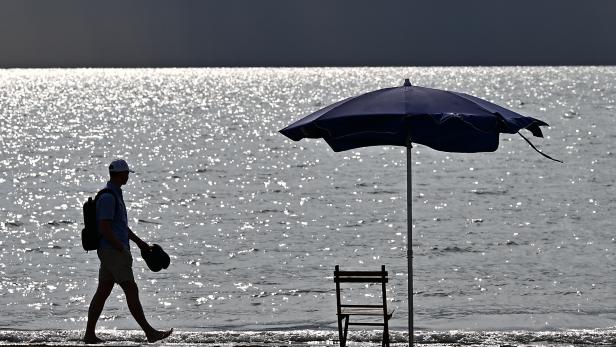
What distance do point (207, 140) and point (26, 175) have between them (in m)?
27.2

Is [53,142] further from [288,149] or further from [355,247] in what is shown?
[355,247]

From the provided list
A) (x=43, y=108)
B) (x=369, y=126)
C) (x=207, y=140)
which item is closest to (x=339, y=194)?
(x=369, y=126)

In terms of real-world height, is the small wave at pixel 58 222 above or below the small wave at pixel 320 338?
above

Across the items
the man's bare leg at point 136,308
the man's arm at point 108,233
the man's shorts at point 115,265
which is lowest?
the man's bare leg at point 136,308

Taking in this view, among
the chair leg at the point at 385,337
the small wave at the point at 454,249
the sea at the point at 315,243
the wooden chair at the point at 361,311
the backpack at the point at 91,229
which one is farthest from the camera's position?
the small wave at the point at 454,249

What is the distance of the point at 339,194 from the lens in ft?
132

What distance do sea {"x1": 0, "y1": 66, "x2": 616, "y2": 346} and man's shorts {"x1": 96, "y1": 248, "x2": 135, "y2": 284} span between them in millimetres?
980

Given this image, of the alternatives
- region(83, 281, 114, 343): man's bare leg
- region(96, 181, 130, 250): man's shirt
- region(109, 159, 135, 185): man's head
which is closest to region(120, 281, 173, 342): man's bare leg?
region(83, 281, 114, 343): man's bare leg

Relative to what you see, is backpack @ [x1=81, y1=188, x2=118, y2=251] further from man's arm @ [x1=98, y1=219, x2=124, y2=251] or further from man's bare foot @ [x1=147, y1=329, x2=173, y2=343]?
man's bare foot @ [x1=147, y1=329, x2=173, y2=343]

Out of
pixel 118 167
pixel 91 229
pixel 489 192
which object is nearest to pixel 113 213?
pixel 91 229

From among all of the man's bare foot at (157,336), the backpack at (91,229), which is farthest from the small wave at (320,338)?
the backpack at (91,229)

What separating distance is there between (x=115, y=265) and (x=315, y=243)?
49.2ft

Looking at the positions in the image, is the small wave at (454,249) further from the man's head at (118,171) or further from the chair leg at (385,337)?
the man's head at (118,171)

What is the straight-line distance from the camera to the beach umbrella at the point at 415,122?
10.1 metres
